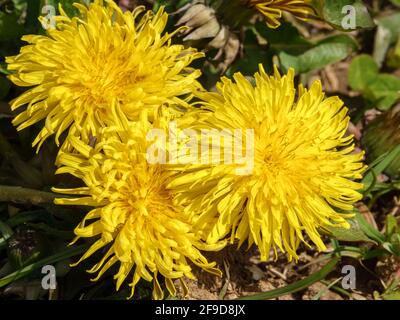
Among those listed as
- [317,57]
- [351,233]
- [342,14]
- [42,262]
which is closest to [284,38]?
[317,57]

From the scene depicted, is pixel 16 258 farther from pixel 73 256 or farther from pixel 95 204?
pixel 95 204

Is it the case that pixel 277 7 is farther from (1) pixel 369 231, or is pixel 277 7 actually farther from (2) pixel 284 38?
(1) pixel 369 231

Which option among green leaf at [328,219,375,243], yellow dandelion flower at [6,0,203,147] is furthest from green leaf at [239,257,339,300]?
yellow dandelion flower at [6,0,203,147]

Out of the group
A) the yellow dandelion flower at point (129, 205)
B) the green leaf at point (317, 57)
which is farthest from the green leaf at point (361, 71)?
the yellow dandelion flower at point (129, 205)

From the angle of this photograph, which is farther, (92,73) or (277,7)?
(277,7)

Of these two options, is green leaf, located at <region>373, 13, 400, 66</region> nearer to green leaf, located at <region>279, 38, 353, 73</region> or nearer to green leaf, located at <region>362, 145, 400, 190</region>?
green leaf, located at <region>279, 38, 353, 73</region>
